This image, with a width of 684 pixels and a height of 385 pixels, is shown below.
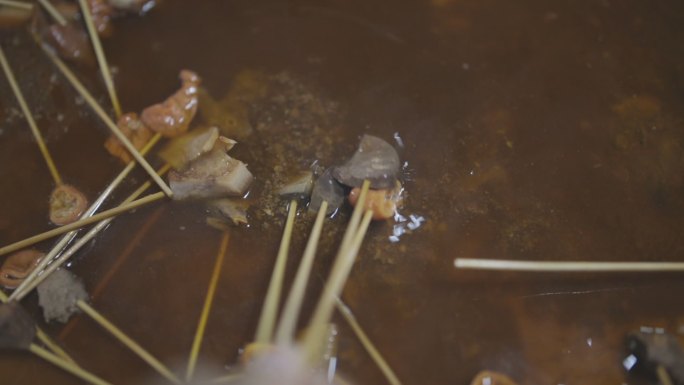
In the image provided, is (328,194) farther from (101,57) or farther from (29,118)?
(29,118)

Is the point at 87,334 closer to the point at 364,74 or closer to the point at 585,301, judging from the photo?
the point at 364,74

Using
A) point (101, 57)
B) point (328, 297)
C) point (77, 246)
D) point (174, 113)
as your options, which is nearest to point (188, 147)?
point (174, 113)

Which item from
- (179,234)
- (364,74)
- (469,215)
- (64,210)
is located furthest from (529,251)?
(64,210)

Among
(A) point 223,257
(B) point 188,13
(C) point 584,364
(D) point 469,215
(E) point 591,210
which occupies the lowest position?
(C) point 584,364

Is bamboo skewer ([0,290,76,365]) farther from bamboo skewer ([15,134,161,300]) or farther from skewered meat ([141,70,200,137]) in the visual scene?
skewered meat ([141,70,200,137])

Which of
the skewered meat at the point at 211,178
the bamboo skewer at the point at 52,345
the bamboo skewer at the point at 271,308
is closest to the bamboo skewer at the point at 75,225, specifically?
the skewered meat at the point at 211,178

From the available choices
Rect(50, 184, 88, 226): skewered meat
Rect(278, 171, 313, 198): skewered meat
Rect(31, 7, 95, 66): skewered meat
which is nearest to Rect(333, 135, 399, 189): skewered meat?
Rect(278, 171, 313, 198): skewered meat

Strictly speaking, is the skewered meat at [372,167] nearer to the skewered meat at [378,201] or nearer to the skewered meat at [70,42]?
the skewered meat at [378,201]
